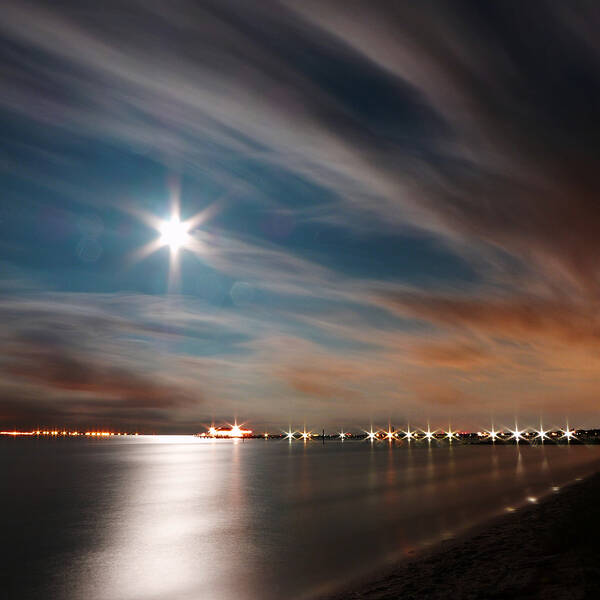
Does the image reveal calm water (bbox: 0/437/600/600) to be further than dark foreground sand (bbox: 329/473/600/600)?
Yes

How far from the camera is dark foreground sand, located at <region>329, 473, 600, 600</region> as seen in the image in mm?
15250

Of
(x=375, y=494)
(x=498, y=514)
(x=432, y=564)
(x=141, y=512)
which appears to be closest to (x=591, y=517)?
(x=498, y=514)

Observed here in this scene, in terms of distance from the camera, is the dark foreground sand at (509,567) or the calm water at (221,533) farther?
the calm water at (221,533)

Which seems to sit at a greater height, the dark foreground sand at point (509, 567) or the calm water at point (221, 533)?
the dark foreground sand at point (509, 567)

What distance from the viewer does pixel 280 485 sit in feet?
A: 212

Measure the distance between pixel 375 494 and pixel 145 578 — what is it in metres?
35.0

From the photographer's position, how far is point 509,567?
18.0 m

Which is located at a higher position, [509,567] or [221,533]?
[509,567]

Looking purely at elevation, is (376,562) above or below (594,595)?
below

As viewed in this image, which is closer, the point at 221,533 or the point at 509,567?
the point at 509,567

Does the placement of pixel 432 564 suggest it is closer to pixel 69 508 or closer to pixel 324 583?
pixel 324 583

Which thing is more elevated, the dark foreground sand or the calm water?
the dark foreground sand

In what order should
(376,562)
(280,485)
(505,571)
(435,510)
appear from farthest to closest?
(280,485), (435,510), (376,562), (505,571)

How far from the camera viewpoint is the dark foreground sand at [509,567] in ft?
50.0
